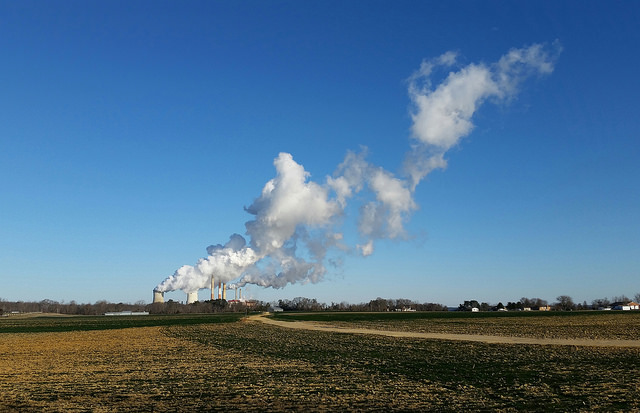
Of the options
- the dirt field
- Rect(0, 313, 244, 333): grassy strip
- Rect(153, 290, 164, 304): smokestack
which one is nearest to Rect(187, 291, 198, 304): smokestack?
Rect(153, 290, 164, 304): smokestack

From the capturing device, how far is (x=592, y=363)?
83.9 ft

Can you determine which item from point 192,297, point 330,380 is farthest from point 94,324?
point 330,380

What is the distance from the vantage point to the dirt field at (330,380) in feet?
53.0

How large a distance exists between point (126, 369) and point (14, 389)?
20.1 ft

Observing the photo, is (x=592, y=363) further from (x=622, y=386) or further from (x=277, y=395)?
(x=277, y=395)

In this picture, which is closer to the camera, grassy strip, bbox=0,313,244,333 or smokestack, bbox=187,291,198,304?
grassy strip, bbox=0,313,244,333

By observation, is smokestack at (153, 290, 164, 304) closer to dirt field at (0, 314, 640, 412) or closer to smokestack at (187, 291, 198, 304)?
smokestack at (187, 291, 198, 304)

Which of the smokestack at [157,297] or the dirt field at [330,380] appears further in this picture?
the smokestack at [157,297]

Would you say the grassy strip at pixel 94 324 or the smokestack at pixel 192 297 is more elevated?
the smokestack at pixel 192 297

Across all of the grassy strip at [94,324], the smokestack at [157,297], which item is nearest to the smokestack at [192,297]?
the smokestack at [157,297]

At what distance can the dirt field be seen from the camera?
16.2 m

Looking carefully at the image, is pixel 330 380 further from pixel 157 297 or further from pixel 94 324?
pixel 157 297

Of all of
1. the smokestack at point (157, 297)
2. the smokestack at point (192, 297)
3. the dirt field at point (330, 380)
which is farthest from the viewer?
the smokestack at point (192, 297)

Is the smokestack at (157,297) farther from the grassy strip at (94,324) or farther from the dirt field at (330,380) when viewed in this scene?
the dirt field at (330,380)
